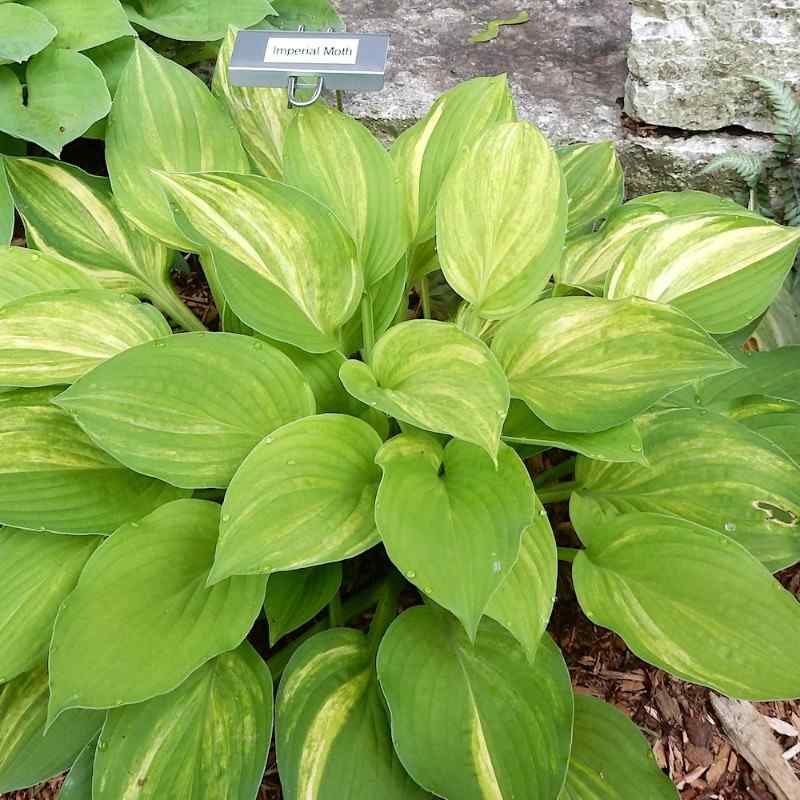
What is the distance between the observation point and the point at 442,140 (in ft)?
5.16

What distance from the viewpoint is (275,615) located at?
1.25 metres

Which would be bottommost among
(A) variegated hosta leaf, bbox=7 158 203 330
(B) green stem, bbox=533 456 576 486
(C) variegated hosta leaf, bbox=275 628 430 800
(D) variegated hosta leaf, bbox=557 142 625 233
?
(C) variegated hosta leaf, bbox=275 628 430 800

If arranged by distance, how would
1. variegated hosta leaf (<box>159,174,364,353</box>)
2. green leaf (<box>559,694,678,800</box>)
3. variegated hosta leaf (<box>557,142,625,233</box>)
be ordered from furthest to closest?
variegated hosta leaf (<box>557,142,625,233</box>), variegated hosta leaf (<box>159,174,364,353</box>), green leaf (<box>559,694,678,800</box>)

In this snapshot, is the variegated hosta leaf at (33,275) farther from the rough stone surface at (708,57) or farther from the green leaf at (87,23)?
the rough stone surface at (708,57)

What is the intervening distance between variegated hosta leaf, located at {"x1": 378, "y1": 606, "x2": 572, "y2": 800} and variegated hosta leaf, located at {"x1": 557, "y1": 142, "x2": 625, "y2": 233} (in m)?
0.93

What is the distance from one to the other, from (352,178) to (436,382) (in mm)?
566

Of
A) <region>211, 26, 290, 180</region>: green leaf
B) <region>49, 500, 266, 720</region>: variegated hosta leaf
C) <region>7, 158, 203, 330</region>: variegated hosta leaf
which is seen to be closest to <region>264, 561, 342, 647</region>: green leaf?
<region>49, 500, 266, 720</region>: variegated hosta leaf

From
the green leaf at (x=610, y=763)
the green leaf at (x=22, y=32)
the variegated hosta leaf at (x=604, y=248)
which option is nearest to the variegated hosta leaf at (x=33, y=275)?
the green leaf at (x=22, y=32)

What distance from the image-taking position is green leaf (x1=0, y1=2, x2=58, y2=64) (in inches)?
69.4

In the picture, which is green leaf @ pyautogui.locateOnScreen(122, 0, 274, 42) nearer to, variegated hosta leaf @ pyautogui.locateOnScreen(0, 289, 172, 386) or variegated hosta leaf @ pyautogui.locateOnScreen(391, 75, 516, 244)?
variegated hosta leaf @ pyautogui.locateOnScreen(391, 75, 516, 244)

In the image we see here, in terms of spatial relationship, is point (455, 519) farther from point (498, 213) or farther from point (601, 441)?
point (498, 213)

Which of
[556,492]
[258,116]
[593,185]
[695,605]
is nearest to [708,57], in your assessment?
[593,185]

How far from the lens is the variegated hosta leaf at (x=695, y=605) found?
1.02m

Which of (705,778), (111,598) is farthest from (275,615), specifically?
(705,778)
